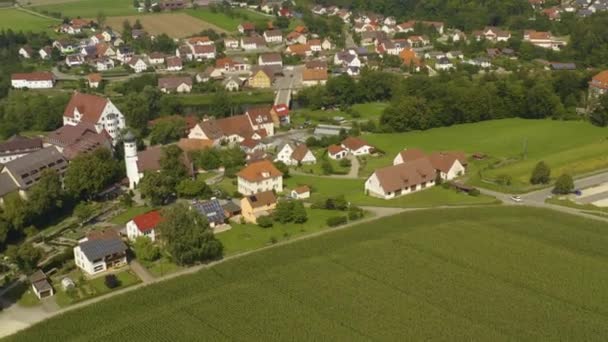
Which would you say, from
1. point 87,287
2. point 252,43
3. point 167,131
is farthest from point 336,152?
point 252,43

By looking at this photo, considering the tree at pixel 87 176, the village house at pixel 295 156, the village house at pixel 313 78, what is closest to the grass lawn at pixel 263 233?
the village house at pixel 295 156

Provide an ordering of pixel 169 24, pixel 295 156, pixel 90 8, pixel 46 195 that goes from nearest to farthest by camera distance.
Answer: pixel 46 195
pixel 295 156
pixel 169 24
pixel 90 8

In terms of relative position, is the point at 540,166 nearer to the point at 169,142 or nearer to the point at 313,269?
the point at 313,269

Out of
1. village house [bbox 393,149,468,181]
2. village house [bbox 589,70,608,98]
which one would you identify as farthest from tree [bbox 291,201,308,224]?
village house [bbox 589,70,608,98]

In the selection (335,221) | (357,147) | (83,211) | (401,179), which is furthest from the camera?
(357,147)

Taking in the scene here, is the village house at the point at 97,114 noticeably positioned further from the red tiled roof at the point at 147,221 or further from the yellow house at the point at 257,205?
the yellow house at the point at 257,205

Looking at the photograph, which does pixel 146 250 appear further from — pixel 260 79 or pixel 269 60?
pixel 269 60

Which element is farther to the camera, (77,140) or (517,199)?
(77,140)
